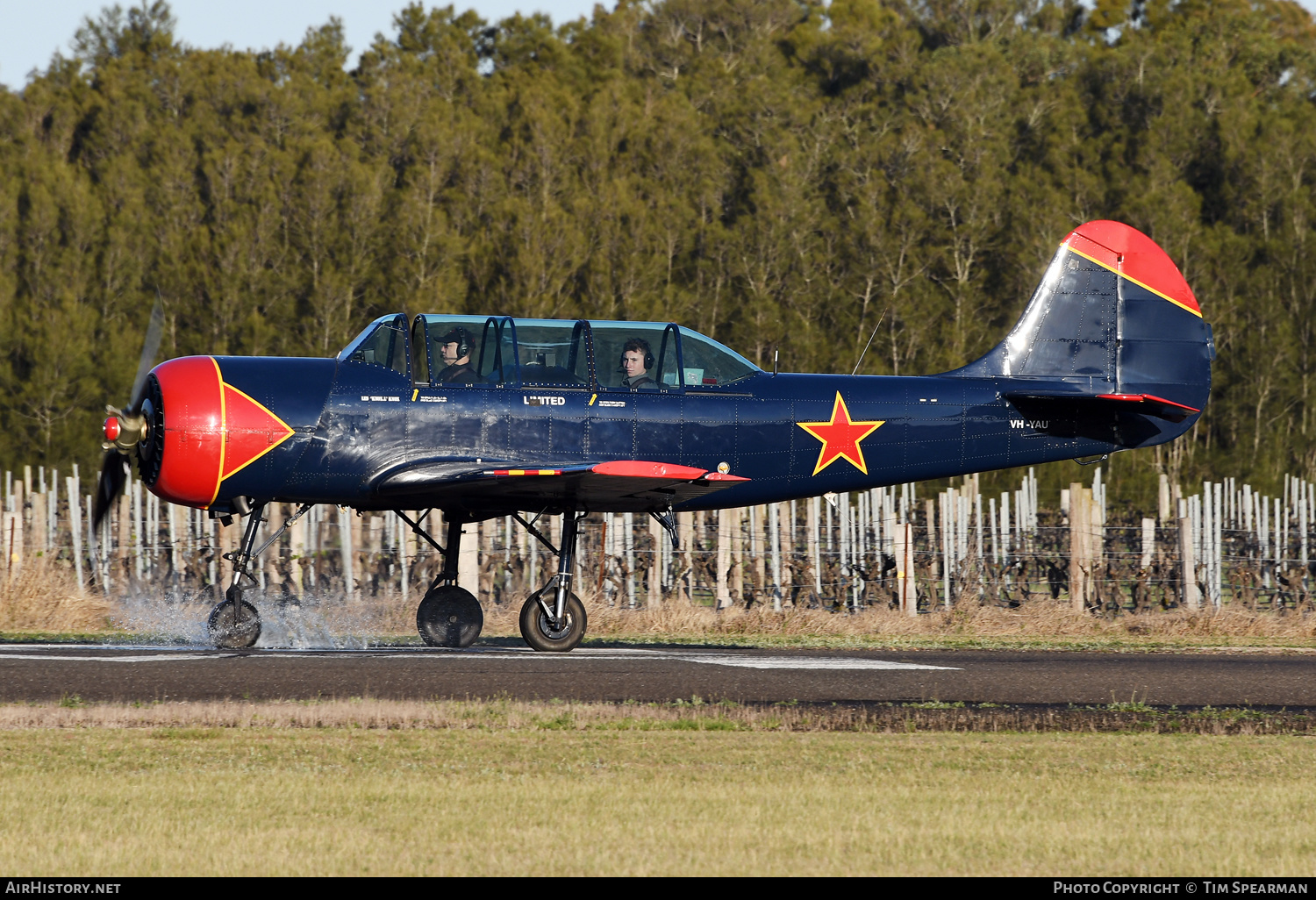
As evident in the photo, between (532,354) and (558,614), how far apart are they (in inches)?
100

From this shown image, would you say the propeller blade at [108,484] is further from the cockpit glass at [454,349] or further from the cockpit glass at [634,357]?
the cockpit glass at [634,357]

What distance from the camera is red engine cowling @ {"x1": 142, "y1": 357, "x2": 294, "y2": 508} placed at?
14.0 m

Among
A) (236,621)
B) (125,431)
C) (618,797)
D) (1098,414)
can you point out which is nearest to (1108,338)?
(1098,414)

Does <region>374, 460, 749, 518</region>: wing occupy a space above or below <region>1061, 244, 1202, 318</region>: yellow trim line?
below

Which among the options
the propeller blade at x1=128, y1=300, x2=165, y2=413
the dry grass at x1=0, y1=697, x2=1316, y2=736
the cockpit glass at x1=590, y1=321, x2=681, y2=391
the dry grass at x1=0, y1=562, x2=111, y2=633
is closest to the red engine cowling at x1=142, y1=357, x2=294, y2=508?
the propeller blade at x1=128, y1=300, x2=165, y2=413

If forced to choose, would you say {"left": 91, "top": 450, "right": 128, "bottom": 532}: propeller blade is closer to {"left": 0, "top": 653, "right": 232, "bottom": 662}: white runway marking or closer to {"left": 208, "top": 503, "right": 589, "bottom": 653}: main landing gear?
{"left": 208, "top": 503, "right": 589, "bottom": 653}: main landing gear

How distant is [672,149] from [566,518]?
40898 millimetres

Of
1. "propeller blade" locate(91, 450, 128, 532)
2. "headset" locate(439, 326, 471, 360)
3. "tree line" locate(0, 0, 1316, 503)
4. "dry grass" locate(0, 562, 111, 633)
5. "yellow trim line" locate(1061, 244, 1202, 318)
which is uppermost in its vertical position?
"tree line" locate(0, 0, 1316, 503)

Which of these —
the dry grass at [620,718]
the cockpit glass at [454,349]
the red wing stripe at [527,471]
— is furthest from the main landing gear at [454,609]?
the dry grass at [620,718]

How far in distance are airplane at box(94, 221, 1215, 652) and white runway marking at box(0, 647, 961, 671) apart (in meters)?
0.54

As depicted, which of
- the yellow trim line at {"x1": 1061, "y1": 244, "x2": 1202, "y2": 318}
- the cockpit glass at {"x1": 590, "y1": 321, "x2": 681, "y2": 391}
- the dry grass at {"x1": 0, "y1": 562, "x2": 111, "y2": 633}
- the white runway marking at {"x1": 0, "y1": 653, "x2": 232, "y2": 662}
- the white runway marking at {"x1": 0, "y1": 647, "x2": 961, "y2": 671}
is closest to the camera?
the white runway marking at {"x1": 0, "y1": 653, "x2": 232, "y2": 662}

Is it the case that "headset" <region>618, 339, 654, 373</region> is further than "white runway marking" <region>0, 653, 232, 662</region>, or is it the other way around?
"headset" <region>618, 339, 654, 373</region>

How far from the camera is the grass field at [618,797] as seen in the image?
6.21m

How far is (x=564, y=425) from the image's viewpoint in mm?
15008
